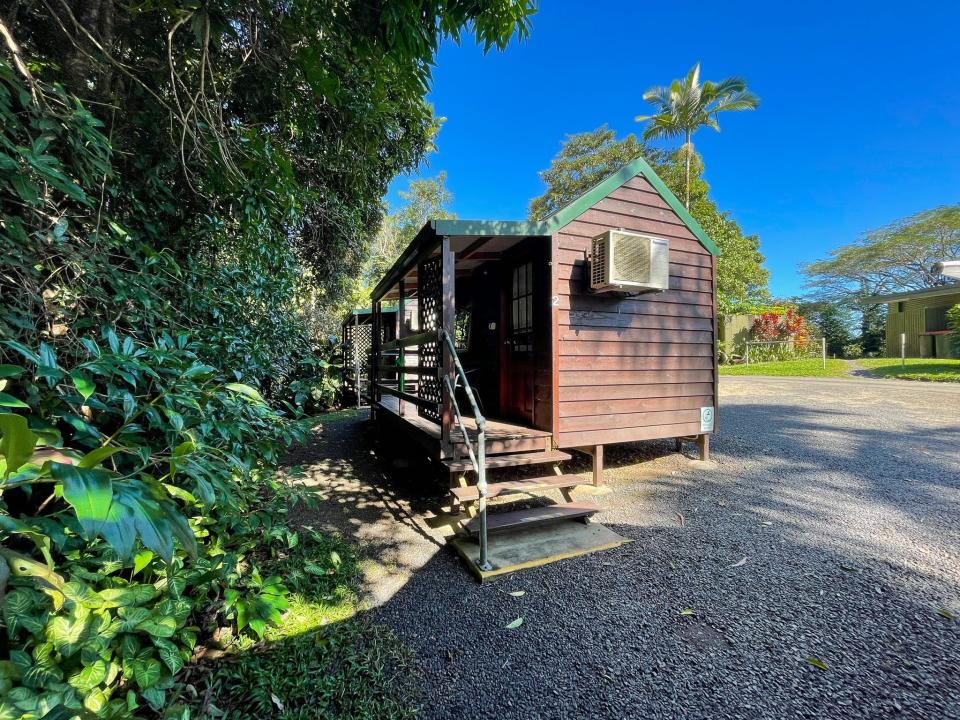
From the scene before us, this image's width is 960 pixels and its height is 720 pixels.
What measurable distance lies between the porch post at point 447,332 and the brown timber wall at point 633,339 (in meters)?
1.11

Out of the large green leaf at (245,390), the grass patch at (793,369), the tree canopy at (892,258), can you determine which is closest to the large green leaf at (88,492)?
the large green leaf at (245,390)

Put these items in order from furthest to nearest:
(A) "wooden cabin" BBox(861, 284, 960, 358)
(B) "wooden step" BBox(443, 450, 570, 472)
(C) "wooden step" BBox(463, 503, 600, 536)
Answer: (A) "wooden cabin" BBox(861, 284, 960, 358)
(B) "wooden step" BBox(443, 450, 570, 472)
(C) "wooden step" BBox(463, 503, 600, 536)

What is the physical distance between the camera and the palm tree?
12727mm

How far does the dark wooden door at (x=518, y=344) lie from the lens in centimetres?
451

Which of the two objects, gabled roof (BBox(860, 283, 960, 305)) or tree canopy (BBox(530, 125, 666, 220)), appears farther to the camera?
tree canopy (BBox(530, 125, 666, 220))

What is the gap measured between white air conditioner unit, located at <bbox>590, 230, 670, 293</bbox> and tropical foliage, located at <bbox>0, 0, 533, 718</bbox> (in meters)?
1.92

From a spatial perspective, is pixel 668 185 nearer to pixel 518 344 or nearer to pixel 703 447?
pixel 703 447

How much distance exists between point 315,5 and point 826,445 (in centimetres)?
729

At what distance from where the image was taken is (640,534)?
120 inches

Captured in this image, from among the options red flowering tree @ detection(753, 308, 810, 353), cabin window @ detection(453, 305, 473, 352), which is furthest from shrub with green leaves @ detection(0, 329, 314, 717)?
red flowering tree @ detection(753, 308, 810, 353)

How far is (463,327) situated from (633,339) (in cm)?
308

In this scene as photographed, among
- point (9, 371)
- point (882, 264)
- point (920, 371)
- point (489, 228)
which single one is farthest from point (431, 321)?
point (882, 264)

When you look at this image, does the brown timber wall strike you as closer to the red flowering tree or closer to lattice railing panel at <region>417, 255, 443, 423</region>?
lattice railing panel at <region>417, 255, 443, 423</region>

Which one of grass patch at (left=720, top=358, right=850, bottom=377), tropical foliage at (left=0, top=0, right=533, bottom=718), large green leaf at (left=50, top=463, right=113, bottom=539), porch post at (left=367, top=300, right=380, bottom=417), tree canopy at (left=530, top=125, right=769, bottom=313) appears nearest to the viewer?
large green leaf at (left=50, top=463, right=113, bottom=539)
